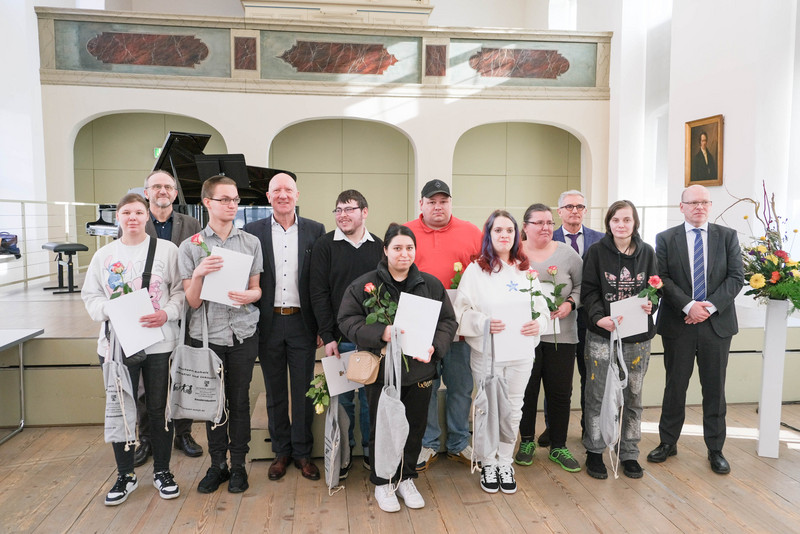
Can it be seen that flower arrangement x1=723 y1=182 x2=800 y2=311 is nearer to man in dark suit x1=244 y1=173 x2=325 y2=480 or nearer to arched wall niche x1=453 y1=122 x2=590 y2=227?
man in dark suit x1=244 y1=173 x2=325 y2=480

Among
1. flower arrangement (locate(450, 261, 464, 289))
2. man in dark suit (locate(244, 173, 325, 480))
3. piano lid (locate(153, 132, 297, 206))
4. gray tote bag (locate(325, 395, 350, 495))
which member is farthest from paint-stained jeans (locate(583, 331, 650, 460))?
piano lid (locate(153, 132, 297, 206))

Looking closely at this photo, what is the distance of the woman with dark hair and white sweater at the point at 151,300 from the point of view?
2.78m

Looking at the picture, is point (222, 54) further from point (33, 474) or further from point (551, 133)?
point (33, 474)

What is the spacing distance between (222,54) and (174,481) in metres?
7.34

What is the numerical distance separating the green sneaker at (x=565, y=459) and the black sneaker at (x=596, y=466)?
0.07 metres

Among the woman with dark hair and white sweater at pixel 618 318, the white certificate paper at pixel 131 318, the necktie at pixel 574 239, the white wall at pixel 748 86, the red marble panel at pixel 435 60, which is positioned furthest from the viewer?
the red marble panel at pixel 435 60

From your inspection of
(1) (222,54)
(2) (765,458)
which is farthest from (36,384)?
(1) (222,54)

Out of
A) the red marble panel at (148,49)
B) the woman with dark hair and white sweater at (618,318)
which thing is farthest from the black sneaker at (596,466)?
the red marble panel at (148,49)

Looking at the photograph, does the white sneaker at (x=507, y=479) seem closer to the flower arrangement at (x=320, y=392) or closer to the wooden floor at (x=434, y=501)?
the wooden floor at (x=434, y=501)

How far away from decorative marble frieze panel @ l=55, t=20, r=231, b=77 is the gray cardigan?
7147 mm

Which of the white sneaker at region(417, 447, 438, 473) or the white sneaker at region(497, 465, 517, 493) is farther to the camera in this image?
the white sneaker at region(417, 447, 438, 473)

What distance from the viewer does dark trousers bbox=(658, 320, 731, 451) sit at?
3314mm

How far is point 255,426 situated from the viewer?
351cm

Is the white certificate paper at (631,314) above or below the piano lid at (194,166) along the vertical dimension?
below
